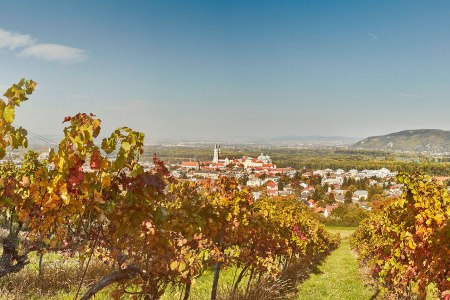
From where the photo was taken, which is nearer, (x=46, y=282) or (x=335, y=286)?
(x=46, y=282)

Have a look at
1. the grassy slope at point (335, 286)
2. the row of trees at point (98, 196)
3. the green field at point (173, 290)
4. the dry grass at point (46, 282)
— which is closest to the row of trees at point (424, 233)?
the row of trees at point (98, 196)

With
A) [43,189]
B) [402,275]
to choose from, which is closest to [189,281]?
[43,189]

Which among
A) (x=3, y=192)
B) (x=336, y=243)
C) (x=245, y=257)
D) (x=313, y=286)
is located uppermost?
(x=3, y=192)

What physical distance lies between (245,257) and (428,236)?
14.1 ft

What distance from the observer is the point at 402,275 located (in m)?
6.78

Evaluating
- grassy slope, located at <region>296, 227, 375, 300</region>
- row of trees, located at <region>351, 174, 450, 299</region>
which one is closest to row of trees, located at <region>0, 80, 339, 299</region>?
row of trees, located at <region>351, 174, 450, 299</region>

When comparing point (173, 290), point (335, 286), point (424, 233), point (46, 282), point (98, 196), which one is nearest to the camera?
point (98, 196)

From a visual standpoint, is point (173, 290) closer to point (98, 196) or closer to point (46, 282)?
point (46, 282)

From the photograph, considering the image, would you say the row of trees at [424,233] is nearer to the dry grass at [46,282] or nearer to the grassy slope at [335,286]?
the grassy slope at [335,286]

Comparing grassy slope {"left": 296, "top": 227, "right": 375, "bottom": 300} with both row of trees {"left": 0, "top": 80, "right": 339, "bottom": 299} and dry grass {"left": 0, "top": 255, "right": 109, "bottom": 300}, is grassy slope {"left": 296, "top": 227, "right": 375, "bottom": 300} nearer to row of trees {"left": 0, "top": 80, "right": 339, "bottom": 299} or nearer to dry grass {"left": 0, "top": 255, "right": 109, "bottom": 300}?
dry grass {"left": 0, "top": 255, "right": 109, "bottom": 300}

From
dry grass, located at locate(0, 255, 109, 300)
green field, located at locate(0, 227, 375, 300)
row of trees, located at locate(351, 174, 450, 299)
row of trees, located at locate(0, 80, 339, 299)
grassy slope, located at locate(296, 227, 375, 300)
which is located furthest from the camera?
grassy slope, located at locate(296, 227, 375, 300)

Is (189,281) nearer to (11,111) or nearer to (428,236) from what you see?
(11,111)

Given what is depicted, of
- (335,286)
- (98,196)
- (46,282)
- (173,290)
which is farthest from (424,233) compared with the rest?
(335,286)

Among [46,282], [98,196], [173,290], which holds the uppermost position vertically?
[98,196]
